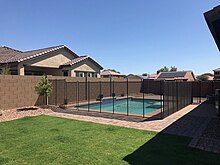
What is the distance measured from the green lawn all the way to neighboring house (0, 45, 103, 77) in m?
11.3

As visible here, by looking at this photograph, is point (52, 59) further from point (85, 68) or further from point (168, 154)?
point (168, 154)

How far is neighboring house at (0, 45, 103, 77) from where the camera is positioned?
1717 cm

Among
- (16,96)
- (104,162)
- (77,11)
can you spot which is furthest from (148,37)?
(104,162)

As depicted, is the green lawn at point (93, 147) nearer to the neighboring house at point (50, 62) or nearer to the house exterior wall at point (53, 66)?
the neighboring house at point (50, 62)

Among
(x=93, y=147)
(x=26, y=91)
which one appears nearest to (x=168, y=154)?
(x=93, y=147)

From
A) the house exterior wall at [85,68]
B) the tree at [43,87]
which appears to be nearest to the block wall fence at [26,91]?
the tree at [43,87]

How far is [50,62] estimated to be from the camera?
65.6 ft

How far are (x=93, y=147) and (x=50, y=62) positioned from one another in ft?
54.1

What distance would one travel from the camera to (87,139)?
5.91 meters

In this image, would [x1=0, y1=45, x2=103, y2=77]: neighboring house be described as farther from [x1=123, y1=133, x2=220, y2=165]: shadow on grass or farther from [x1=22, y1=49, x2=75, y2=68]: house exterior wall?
[x1=123, y1=133, x2=220, y2=165]: shadow on grass

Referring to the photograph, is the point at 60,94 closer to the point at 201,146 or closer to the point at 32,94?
the point at 32,94

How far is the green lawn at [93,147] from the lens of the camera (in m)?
4.30

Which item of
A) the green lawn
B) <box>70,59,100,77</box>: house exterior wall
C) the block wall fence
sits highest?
<box>70,59,100,77</box>: house exterior wall

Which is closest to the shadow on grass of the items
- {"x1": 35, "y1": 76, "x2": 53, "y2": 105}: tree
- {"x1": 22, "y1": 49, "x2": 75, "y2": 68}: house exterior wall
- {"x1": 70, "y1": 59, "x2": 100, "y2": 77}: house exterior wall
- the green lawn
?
the green lawn
